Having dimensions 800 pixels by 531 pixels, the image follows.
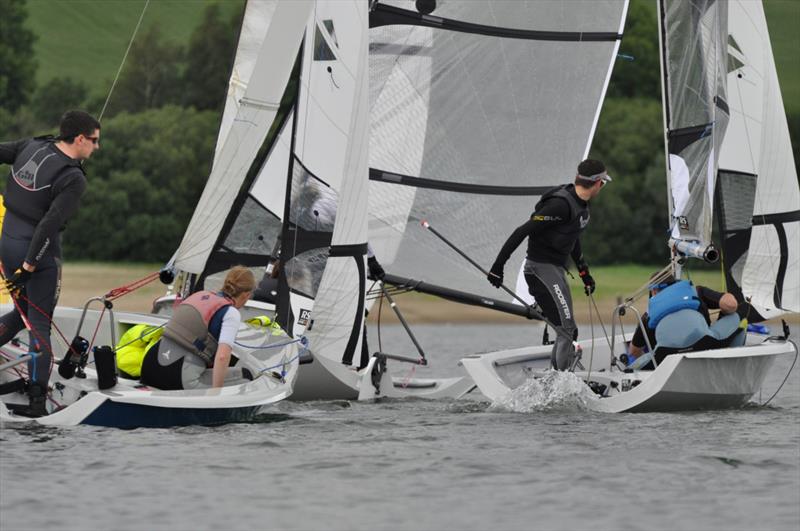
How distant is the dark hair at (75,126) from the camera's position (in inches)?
337

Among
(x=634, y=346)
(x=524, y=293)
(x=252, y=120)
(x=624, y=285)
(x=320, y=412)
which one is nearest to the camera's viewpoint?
(x=320, y=412)

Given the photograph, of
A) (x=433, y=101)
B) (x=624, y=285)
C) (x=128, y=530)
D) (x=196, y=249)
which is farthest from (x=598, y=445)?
(x=624, y=285)

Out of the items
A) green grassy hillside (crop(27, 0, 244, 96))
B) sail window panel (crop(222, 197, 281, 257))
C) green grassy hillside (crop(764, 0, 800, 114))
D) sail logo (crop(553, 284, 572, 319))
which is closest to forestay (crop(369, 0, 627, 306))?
sail window panel (crop(222, 197, 281, 257))

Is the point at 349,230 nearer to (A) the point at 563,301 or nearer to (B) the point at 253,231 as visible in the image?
(A) the point at 563,301

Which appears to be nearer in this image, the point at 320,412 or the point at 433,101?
the point at 320,412

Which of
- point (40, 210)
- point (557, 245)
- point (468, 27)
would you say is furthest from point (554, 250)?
point (40, 210)

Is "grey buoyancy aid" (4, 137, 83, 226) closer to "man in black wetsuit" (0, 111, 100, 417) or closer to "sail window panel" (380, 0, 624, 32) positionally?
"man in black wetsuit" (0, 111, 100, 417)

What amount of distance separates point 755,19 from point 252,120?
3989 millimetres

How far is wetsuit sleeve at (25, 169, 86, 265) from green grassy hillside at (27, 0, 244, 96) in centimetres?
6970

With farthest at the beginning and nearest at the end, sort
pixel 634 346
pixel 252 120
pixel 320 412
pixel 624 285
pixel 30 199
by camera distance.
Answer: pixel 624 285 → pixel 252 120 → pixel 634 346 → pixel 320 412 → pixel 30 199

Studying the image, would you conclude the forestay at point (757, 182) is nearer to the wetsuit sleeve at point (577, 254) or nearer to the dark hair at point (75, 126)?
the wetsuit sleeve at point (577, 254)

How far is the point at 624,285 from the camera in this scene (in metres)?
39.2

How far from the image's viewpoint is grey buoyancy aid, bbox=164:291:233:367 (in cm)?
898

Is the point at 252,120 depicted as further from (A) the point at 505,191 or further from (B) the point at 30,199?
(B) the point at 30,199
